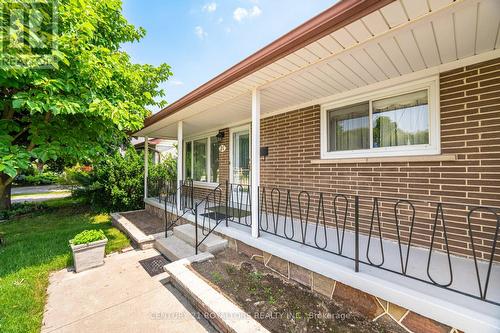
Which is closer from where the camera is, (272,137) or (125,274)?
(125,274)

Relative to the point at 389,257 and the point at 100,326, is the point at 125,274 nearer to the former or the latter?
the point at 100,326

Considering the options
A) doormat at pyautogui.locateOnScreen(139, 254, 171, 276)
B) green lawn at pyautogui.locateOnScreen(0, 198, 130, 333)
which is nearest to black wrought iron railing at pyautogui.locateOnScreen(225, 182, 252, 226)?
doormat at pyautogui.locateOnScreen(139, 254, 171, 276)

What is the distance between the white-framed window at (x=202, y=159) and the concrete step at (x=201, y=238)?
2552mm

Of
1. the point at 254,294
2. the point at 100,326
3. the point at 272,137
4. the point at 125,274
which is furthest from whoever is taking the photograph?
the point at 272,137

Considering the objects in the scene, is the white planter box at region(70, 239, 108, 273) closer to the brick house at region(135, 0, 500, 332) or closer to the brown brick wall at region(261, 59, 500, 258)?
the brick house at region(135, 0, 500, 332)

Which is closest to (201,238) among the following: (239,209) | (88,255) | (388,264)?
(239,209)

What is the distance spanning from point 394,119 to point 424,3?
1.92 meters

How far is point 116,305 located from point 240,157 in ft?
13.5

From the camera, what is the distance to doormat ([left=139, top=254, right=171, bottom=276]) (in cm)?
358

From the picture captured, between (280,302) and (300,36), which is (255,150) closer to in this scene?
(300,36)

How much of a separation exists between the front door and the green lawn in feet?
9.92

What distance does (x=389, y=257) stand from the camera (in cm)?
262

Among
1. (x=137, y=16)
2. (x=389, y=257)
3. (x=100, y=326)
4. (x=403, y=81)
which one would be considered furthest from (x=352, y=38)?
(x=137, y=16)

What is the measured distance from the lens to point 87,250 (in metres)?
3.69
